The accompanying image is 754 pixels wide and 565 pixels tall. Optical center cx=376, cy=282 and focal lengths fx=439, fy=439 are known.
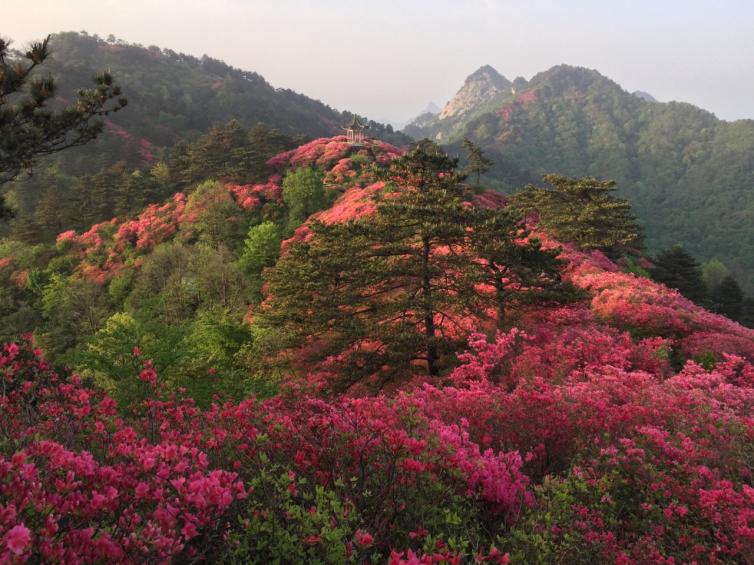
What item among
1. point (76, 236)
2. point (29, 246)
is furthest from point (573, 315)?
point (29, 246)

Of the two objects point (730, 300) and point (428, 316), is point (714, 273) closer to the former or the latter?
point (730, 300)

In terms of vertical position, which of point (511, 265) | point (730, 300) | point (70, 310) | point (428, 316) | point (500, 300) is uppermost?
point (511, 265)

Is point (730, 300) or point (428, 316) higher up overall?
point (428, 316)

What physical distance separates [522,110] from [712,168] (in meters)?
83.3

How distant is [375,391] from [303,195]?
2615 centimetres

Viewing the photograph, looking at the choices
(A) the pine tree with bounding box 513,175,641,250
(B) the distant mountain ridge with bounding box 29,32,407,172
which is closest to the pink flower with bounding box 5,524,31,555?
(A) the pine tree with bounding box 513,175,641,250

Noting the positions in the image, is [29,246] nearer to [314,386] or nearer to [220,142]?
[220,142]

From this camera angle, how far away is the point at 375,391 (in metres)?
12.9

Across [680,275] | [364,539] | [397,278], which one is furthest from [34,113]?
[680,275]

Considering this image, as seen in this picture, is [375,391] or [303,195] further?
[303,195]

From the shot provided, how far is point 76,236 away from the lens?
134 feet

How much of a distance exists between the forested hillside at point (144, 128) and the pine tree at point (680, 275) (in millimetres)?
36594

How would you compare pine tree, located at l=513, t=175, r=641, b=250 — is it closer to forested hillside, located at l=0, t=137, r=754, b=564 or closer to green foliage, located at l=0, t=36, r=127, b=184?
forested hillside, located at l=0, t=137, r=754, b=564

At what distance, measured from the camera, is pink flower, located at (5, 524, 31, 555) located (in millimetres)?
1819
